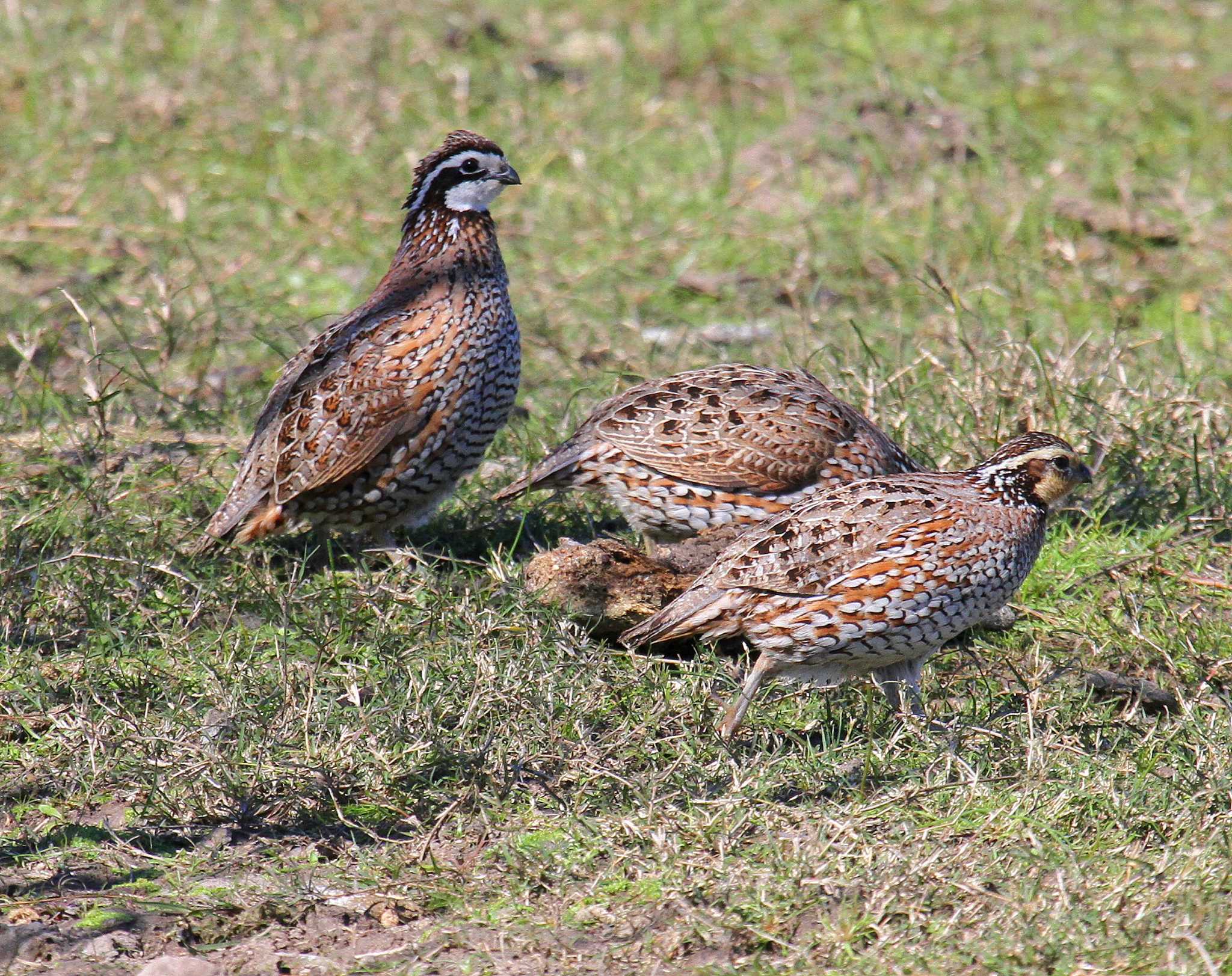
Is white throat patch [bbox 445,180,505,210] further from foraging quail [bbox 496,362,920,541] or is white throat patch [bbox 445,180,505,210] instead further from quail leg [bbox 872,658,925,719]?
quail leg [bbox 872,658,925,719]

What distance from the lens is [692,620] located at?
17.6 feet

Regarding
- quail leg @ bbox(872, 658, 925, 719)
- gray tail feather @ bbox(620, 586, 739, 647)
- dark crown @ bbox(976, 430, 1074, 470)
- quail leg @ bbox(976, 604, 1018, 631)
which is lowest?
quail leg @ bbox(976, 604, 1018, 631)

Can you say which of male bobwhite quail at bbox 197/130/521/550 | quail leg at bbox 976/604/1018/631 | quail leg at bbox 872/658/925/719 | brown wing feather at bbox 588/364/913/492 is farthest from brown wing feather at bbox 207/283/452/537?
quail leg at bbox 976/604/1018/631

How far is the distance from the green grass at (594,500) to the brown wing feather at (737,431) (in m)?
0.62

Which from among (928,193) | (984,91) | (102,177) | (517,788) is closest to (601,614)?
(517,788)

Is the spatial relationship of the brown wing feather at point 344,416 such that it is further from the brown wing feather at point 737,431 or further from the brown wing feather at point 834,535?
the brown wing feather at point 834,535

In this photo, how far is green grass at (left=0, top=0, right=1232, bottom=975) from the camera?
430cm

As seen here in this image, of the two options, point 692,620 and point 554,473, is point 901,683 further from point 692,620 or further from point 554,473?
point 554,473

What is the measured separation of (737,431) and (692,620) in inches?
40.5

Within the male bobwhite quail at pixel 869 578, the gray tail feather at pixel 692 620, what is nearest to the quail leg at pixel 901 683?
the male bobwhite quail at pixel 869 578

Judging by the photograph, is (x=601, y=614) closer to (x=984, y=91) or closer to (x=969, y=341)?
(x=969, y=341)

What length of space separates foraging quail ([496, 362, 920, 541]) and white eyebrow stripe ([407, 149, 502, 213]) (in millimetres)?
1163

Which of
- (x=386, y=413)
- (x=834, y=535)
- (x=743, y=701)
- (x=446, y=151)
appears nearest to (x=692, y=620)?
(x=743, y=701)

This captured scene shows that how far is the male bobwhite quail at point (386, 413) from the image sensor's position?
629 centimetres
